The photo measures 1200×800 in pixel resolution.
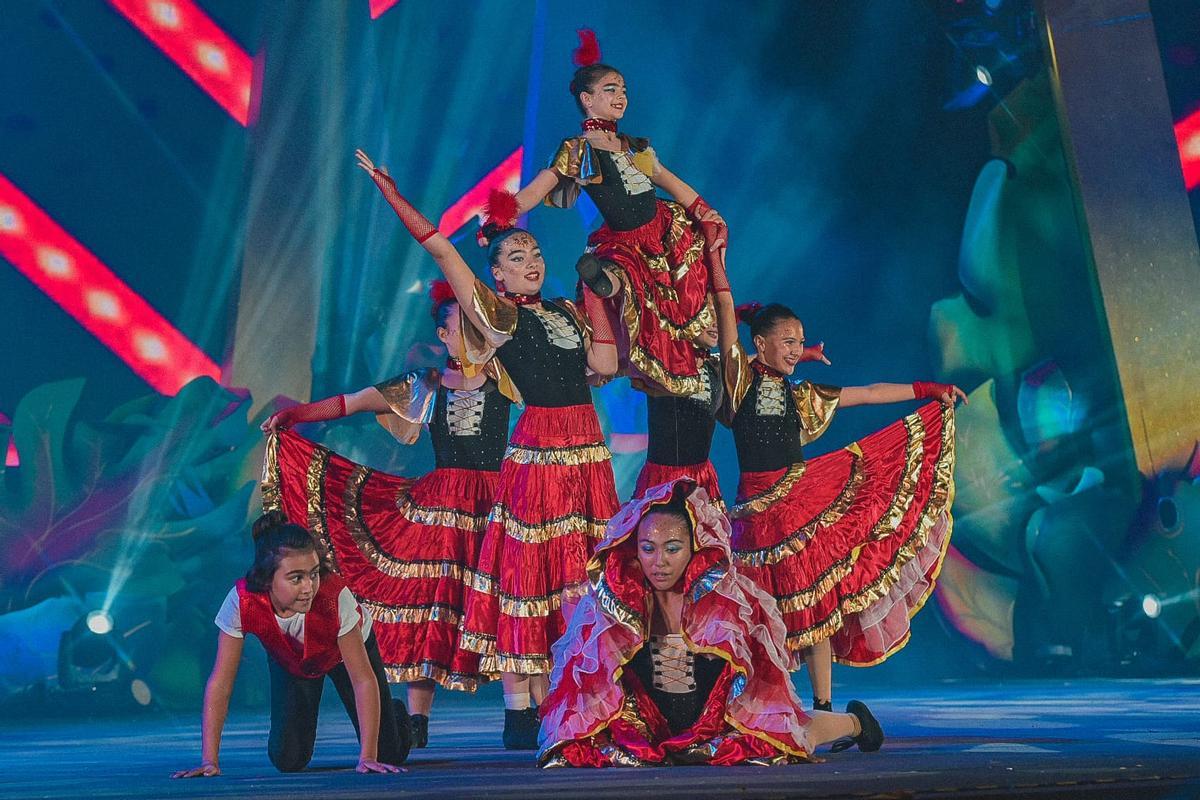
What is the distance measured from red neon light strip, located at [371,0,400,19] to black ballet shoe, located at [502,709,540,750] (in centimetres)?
351

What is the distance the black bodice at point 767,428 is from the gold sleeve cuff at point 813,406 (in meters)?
0.02

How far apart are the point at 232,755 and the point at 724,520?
1.58 meters

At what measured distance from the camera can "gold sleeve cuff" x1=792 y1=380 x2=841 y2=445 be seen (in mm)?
4336

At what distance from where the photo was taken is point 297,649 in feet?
11.1

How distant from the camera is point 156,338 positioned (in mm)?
5758

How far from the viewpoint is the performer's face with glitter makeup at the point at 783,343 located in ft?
14.2

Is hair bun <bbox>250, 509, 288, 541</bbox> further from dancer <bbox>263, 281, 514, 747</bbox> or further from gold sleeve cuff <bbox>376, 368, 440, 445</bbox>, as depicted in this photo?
gold sleeve cuff <bbox>376, 368, 440, 445</bbox>

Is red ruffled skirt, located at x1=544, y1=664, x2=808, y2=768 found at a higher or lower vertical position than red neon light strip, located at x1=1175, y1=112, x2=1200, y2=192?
lower

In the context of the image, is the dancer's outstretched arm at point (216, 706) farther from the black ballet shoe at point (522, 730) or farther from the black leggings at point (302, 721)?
the black ballet shoe at point (522, 730)

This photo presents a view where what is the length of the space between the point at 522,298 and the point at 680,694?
1304 millimetres

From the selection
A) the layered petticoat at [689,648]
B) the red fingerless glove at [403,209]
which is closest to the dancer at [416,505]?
the red fingerless glove at [403,209]

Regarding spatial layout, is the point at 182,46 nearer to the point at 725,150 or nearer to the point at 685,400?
the point at 725,150

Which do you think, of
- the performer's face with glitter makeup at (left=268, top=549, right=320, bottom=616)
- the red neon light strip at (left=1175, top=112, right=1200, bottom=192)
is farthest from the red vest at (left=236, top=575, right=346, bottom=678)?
the red neon light strip at (left=1175, top=112, right=1200, bottom=192)

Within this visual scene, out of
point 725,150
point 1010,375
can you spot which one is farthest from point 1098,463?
point 725,150
